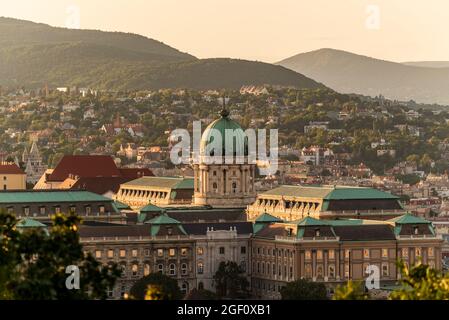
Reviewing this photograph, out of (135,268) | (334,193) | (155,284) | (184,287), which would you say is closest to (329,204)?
(334,193)

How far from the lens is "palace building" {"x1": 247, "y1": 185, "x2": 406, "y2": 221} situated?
457 feet

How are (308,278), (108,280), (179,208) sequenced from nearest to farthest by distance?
1. (108,280)
2. (308,278)
3. (179,208)

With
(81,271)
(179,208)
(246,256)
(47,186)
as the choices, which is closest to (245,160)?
(179,208)

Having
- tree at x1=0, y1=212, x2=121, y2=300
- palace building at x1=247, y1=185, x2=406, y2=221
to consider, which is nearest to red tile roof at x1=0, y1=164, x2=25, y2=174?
palace building at x1=247, y1=185, x2=406, y2=221

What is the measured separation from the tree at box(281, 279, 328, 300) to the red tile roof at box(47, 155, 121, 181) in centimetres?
6720

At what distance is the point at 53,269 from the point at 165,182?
101882 mm

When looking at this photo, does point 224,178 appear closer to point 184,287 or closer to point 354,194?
point 354,194

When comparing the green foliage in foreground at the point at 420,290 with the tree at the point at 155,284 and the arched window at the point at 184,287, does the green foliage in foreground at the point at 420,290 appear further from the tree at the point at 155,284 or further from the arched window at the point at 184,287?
the arched window at the point at 184,287

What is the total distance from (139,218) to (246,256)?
29.6 ft

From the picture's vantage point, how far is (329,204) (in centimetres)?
13925

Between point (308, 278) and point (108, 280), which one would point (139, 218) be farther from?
point (108, 280)

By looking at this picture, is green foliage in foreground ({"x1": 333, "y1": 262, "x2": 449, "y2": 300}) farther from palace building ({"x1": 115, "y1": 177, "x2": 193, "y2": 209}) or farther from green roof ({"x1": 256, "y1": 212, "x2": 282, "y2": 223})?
palace building ({"x1": 115, "y1": 177, "x2": 193, "y2": 209})

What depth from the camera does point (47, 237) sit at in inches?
2420
